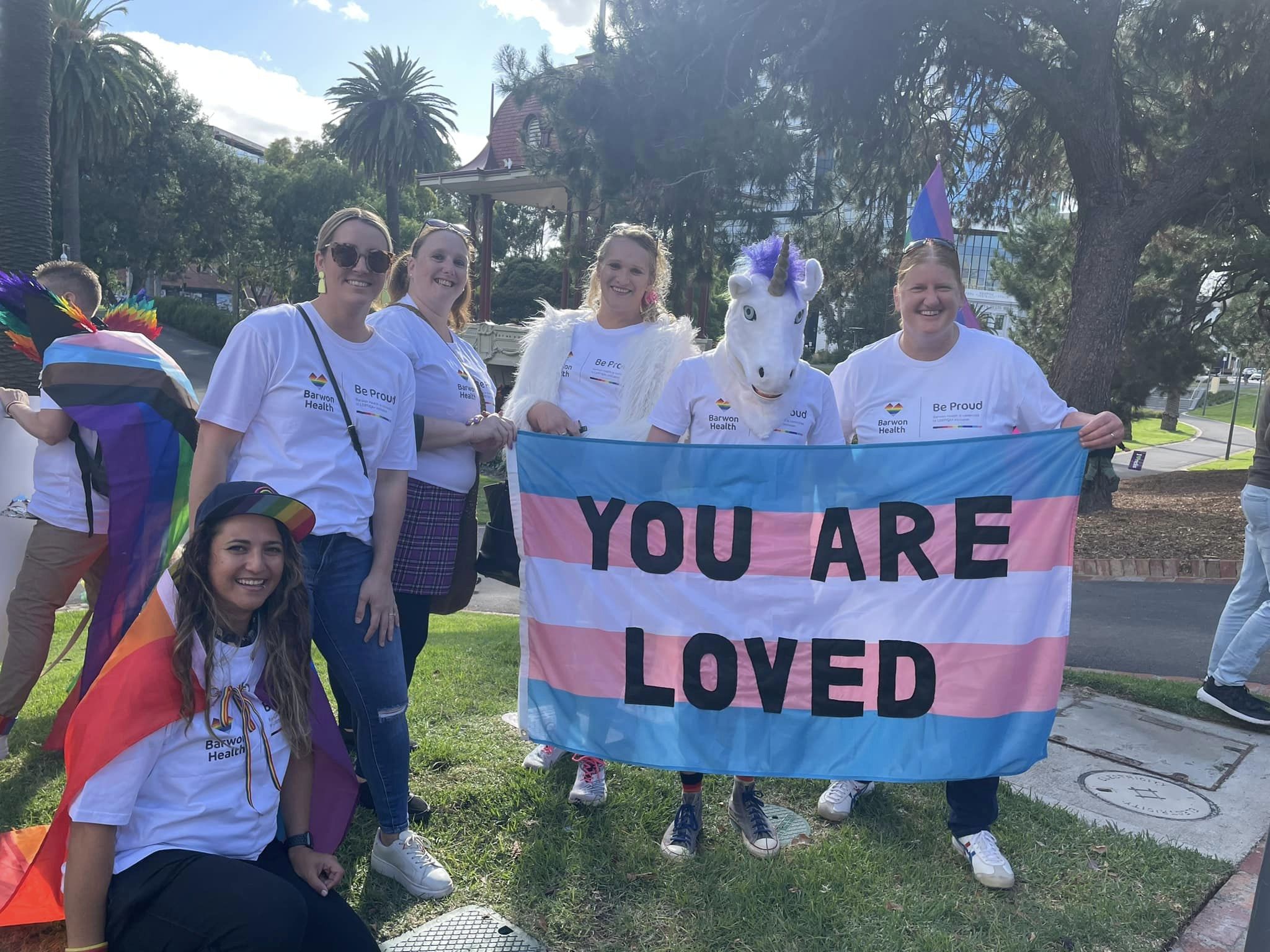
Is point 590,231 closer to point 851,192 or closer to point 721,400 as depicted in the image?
point 851,192

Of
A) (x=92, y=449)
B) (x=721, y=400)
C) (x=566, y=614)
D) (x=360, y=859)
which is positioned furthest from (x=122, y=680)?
(x=721, y=400)

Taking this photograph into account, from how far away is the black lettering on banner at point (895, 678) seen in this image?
3.15m

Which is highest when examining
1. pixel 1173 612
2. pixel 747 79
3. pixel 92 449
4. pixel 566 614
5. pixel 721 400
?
pixel 747 79

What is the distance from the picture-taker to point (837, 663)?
3.21 metres

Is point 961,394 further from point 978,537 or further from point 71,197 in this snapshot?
point 71,197

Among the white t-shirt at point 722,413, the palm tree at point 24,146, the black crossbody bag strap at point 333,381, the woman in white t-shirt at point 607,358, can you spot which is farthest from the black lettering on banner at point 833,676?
the palm tree at point 24,146

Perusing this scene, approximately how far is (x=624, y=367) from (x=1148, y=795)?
9.70 feet

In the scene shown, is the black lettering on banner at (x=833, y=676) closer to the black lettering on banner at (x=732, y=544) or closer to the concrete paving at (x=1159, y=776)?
the black lettering on banner at (x=732, y=544)

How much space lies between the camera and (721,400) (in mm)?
3305

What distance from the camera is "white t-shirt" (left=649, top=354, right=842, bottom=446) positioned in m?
3.28

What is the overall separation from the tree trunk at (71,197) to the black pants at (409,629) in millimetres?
29962

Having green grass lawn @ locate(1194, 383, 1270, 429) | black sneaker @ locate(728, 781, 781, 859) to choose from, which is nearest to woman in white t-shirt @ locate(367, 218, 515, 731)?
black sneaker @ locate(728, 781, 781, 859)

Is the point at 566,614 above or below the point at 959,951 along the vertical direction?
above

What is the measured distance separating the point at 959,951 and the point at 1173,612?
6.44m
